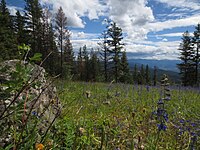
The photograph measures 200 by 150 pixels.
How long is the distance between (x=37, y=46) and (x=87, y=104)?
30811 millimetres

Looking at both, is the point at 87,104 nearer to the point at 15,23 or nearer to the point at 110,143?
the point at 110,143

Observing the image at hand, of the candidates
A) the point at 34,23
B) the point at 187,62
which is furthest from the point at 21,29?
the point at 187,62

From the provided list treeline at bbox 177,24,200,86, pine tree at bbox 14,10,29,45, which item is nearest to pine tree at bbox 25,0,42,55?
pine tree at bbox 14,10,29,45

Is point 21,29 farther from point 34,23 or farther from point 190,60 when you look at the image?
point 190,60

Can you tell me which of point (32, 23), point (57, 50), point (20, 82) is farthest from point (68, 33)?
point (20, 82)

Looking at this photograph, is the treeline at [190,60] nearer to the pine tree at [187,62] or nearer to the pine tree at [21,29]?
the pine tree at [187,62]

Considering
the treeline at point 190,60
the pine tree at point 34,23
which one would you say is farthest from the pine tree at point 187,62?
the pine tree at point 34,23

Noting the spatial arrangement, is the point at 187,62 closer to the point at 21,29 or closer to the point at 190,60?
the point at 190,60

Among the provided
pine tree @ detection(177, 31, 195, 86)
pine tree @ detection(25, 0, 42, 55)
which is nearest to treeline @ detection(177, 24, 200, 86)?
pine tree @ detection(177, 31, 195, 86)

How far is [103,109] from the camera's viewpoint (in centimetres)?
570

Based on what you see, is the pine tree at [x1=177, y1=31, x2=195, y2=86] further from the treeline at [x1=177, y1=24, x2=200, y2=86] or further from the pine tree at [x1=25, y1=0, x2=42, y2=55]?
the pine tree at [x1=25, y1=0, x2=42, y2=55]

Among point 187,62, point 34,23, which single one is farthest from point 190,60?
point 34,23

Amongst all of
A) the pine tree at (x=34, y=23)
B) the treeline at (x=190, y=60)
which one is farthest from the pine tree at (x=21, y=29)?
the treeline at (x=190, y=60)

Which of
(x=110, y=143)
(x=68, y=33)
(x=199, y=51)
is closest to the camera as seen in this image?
(x=110, y=143)
